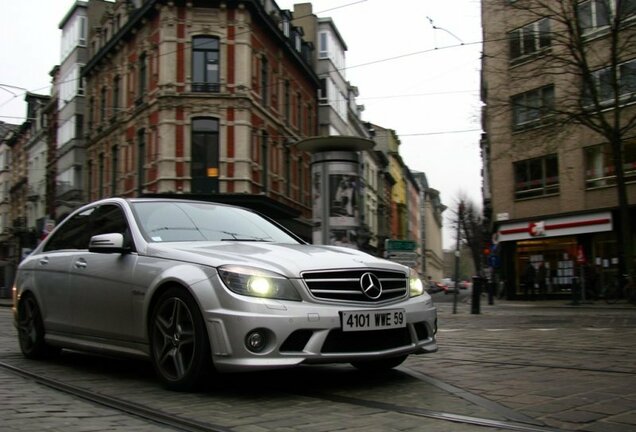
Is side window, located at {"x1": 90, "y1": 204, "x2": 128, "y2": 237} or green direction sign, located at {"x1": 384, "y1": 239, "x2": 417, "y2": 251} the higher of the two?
green direction sign, located at {"x1": 384, "y1": 239, "x2": 417, "y2": 251}

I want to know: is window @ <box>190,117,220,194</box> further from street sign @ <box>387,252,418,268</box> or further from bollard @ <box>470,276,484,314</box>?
bollard @ <box>470,276,484,314</box>

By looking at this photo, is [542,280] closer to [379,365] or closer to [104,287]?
[379,365]

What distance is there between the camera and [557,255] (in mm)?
28812

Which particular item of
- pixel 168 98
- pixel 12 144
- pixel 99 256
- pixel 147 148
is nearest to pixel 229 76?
pixel 168 98

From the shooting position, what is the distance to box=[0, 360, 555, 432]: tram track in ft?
12.2

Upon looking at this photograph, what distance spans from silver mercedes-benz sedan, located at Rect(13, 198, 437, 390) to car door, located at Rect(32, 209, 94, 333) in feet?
0.07

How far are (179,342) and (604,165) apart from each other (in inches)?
1035

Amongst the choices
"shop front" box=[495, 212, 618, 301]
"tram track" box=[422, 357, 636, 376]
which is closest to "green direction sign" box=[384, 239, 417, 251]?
"shop front" box=[495, 212, 618, 301]

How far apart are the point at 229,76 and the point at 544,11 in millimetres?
14166

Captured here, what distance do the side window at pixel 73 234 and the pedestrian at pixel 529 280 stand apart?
2502cm

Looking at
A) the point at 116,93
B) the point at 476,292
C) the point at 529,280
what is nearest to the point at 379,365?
the point at 476,292

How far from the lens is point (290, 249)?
5.22 metres

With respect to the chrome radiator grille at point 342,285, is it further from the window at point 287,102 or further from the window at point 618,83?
the window at point 287,102

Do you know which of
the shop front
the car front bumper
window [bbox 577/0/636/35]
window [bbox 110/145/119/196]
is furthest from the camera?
window [bbox 110/145/119/196]
